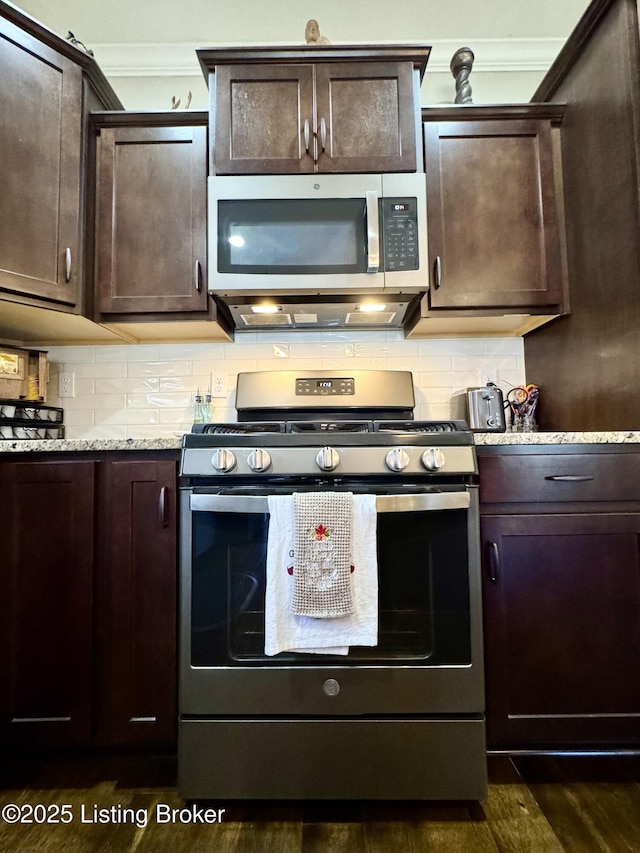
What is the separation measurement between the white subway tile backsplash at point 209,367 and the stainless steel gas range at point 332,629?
76 centimetres

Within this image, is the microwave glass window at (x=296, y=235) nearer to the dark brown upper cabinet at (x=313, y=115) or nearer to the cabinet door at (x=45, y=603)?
the dark brown upper cabinet at (x=313, y=115)

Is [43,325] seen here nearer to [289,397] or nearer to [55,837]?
[289,397]

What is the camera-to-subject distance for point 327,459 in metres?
1.09

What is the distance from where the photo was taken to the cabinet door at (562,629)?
45.8 inches

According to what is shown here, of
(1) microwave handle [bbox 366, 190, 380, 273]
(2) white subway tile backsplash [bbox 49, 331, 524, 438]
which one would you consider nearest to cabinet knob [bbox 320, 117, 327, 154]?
(1) microwave handle [bbox 366, 190, 380, 273]

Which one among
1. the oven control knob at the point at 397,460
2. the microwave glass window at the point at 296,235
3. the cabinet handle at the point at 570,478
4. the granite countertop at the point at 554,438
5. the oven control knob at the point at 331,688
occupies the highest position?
the microwave glass window at the point at 296,235

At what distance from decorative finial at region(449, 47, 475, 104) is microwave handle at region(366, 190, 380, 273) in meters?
0.73

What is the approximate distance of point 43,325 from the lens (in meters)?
1.65

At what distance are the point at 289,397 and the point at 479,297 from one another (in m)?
0.80

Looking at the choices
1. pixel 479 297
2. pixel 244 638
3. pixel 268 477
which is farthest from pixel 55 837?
pixel 479 297

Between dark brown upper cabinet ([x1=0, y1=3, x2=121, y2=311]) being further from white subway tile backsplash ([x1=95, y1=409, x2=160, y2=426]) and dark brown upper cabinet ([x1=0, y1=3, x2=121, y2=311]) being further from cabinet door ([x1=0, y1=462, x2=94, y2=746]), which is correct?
cabinet door ([x1=0, y1=462, x2=94, y2=746])

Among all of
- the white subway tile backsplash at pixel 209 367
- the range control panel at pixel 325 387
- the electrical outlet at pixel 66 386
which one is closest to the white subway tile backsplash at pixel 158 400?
the white subway tile backsplash at pixel 209 367

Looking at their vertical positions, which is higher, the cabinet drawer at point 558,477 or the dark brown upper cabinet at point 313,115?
the dark brown upper cabinet at point 313,115

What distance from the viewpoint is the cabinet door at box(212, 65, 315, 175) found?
4.86 ft
